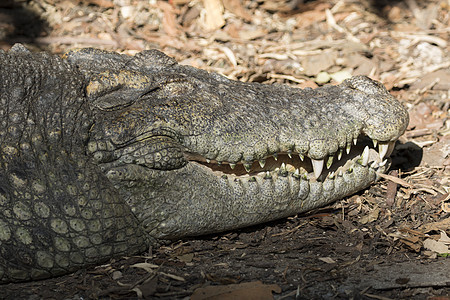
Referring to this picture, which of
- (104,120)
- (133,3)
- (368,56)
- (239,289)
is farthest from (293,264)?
(133,3)

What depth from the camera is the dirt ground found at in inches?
101

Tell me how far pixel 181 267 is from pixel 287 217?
A: 82cm

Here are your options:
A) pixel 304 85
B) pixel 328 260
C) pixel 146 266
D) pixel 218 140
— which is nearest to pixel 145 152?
pixel 218 140

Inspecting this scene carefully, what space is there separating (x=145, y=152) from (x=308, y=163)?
993 mm

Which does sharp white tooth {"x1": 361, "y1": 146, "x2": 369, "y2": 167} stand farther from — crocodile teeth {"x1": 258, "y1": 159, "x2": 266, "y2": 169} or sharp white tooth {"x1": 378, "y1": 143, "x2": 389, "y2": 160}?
crocodile teeth {"x1": 258, "y1": 159, "x2": 266, "y2": 169}

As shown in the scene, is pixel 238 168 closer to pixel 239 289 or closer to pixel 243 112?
pixel 243 112

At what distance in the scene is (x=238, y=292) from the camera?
8.07 feet

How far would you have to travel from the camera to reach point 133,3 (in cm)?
618

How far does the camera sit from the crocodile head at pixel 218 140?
→ 2.79 metres

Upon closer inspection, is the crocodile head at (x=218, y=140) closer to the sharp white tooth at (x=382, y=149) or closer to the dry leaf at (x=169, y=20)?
the sharp white tooth at (x=382, y=149)

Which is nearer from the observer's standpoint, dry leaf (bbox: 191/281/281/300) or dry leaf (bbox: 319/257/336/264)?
dry leaf (bbox: 191/281/281/300)

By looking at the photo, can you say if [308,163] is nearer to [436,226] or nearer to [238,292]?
[436,226]

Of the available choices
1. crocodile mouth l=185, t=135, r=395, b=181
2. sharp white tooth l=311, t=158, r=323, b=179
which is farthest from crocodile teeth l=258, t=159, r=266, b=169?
sharp white tooth l=311, t=158, r=323, b=179

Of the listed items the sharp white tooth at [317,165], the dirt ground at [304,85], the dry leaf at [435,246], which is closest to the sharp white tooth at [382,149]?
the dirt ground at [304,85]
